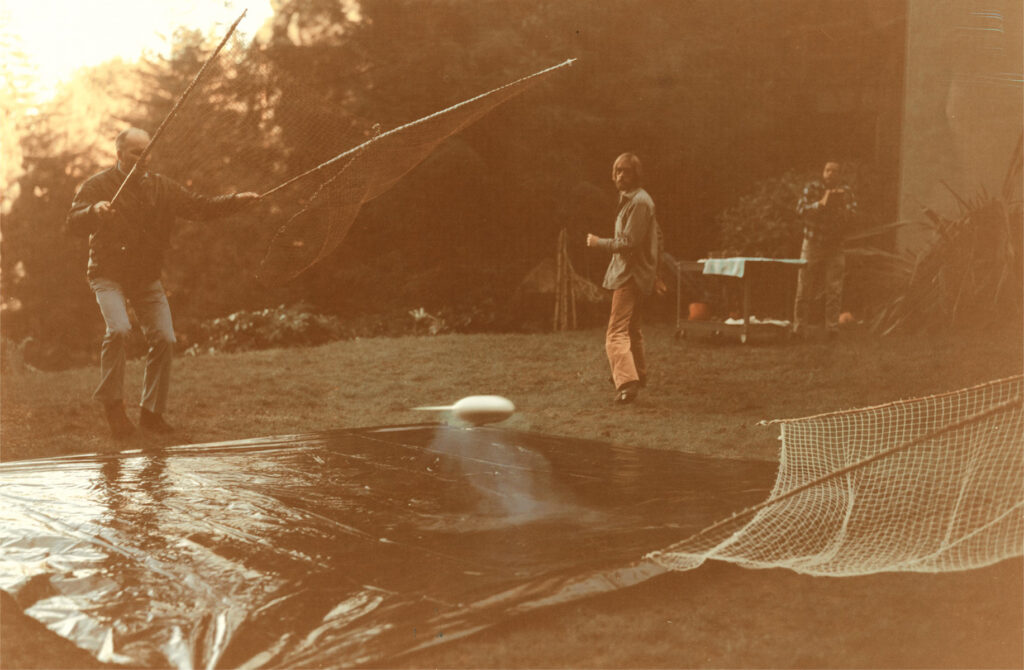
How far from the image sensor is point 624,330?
6.82 m

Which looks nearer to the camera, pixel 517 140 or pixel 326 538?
pixel 326 538

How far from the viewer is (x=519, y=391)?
27.1 feet

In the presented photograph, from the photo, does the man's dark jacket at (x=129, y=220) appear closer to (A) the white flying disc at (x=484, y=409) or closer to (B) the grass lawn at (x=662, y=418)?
(B) the grass lawn at (x=662, y=418)

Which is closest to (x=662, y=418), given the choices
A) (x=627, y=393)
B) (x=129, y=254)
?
(x=627, y=393)

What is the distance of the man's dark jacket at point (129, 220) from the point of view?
5.56 metres

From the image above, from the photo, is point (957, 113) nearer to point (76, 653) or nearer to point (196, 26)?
point (196, 26)

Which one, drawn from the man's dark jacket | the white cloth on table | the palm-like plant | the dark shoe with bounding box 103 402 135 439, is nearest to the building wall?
the palm-like plant

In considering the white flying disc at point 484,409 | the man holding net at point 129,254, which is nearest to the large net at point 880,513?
the white flying disc at point 484,409

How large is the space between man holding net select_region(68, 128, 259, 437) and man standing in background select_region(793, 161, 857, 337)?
20.2 ft

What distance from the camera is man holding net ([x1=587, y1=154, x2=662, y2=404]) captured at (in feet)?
22.1

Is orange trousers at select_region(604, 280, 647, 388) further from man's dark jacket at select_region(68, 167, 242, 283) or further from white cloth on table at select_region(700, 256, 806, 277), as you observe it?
white cloth on table at select_region(700, 256, 806, 277)

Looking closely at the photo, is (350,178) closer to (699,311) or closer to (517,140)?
(699,311)

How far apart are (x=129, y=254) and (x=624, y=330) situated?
10.9 feet

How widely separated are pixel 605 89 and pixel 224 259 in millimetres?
5518
